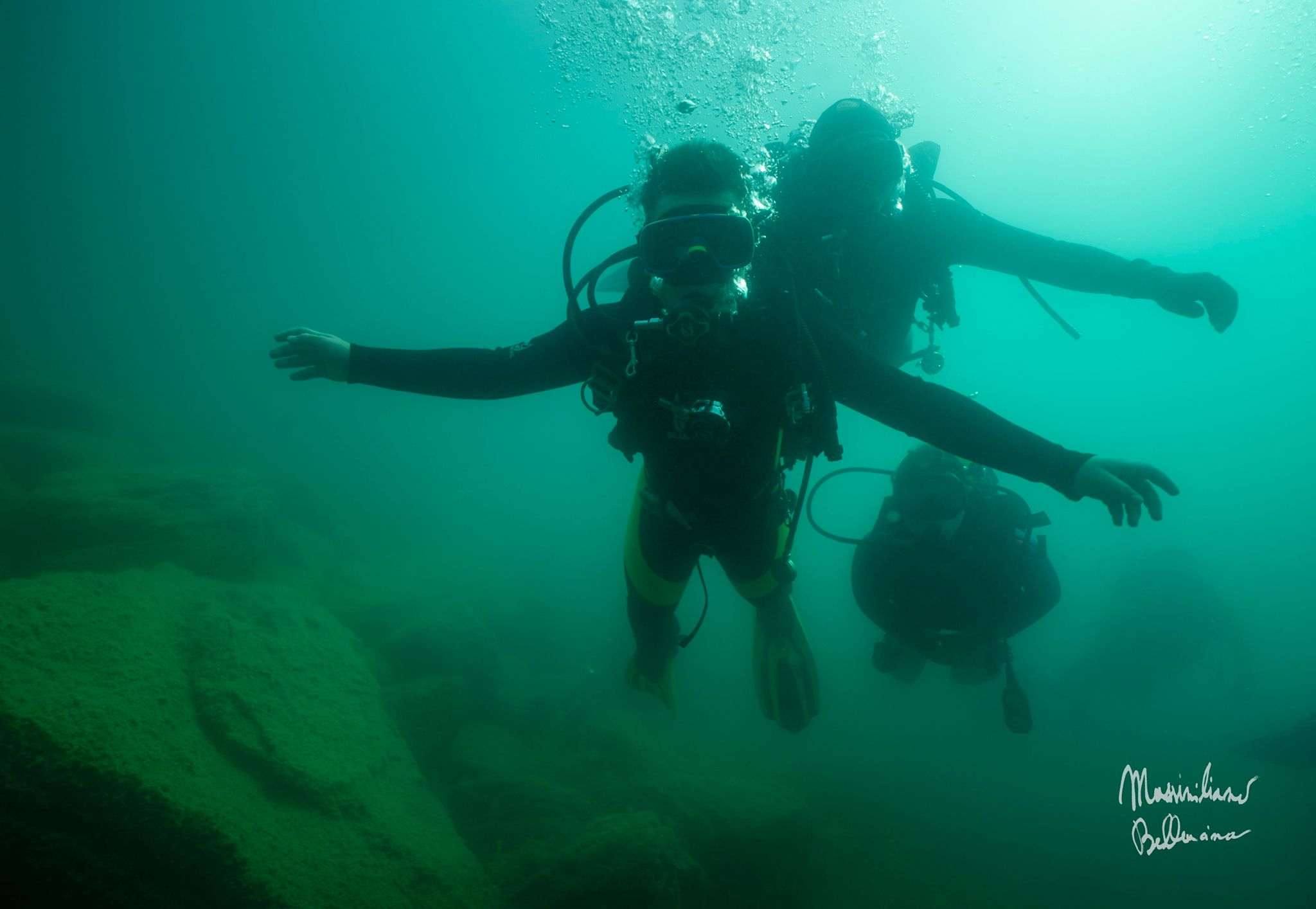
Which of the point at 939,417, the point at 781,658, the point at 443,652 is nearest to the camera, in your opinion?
the point at 939,417

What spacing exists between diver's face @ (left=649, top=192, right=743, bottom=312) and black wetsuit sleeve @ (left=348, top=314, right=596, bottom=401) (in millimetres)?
510

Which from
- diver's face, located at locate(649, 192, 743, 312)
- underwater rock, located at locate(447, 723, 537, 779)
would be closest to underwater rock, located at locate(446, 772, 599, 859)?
underwater rock, located at locate(447, 723, 537, 779)

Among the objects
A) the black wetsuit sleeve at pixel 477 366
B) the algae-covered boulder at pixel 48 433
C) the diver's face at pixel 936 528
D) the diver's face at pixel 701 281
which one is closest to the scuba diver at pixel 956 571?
the diver's face at pixel 936 528

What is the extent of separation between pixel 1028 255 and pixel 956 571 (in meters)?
2.66

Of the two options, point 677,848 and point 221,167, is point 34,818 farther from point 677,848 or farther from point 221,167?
point 221,167

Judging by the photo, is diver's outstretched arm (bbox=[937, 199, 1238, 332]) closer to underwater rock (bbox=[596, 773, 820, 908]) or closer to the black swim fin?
the black swim fin

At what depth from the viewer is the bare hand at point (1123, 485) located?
7.38 ft

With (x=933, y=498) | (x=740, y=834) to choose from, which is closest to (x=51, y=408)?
(x=740, y=834)

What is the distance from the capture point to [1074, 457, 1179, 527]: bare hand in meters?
2.25

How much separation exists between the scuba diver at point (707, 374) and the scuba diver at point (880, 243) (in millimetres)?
1204

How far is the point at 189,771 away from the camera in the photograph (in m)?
3.31

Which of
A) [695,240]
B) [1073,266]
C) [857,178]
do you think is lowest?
[695,240]

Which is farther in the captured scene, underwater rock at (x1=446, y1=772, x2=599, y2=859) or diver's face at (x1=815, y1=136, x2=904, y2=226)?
underwater rock at (x1=446, y1=772, x2=599, y2=859)

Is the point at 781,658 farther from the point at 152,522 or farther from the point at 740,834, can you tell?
the point at 152,522
